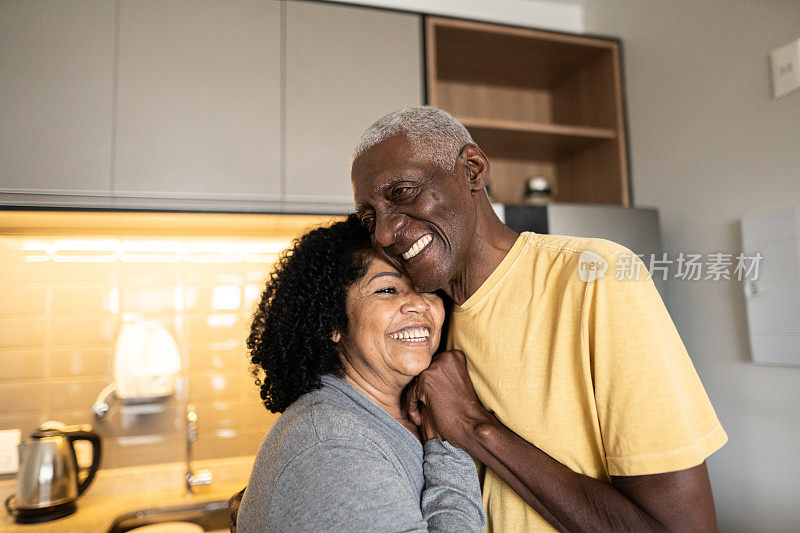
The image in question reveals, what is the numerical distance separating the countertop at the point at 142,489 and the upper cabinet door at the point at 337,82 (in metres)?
1.06

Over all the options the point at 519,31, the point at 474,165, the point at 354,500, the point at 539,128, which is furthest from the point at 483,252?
the point at 519,31

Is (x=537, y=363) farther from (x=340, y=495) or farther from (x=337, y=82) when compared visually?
(x=337, y=82)

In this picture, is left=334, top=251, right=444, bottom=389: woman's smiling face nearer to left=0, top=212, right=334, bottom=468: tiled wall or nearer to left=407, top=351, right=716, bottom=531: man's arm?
left=407, top=351, right=716, bottom=531: man's arm

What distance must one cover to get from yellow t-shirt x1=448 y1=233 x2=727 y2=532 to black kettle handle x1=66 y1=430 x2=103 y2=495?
4.38 ft

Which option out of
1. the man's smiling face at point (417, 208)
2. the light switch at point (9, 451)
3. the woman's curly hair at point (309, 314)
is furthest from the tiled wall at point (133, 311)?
the man's smiling face at point (417, 208)

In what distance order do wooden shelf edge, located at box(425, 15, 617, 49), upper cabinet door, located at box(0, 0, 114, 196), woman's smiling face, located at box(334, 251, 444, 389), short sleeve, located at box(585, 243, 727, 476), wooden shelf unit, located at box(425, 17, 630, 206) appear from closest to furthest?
short sleeve, located at box(585, 243, 727, 476)
woman's smiling face, located at box(334, 251, 444, 389)
upper cabinet door, located at box(0, 0, 114, 196)
wooden shelf edge, located at box(425, 15, 617, 49)
wooden shelf unit, located at box(425, 17, 630, 206)

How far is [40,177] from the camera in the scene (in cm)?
164

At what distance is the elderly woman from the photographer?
81 centimetres

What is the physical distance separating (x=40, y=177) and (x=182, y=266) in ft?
1.91

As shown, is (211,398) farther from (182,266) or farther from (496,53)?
(496,53)

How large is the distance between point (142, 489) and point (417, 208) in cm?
165

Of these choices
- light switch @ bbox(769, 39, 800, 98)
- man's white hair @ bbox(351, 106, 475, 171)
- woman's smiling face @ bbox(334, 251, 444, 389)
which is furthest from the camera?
light switch @ bbox(769, 39, 800, 98)

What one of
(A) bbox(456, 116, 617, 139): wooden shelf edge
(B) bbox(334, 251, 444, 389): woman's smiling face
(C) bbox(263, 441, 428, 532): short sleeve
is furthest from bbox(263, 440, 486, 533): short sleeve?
(A) bbox(456, 116, 617, 139): wooden shelf edge

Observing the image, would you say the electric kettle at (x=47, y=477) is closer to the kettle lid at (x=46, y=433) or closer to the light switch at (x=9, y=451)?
the kettle lid at (x=46, y=433)
